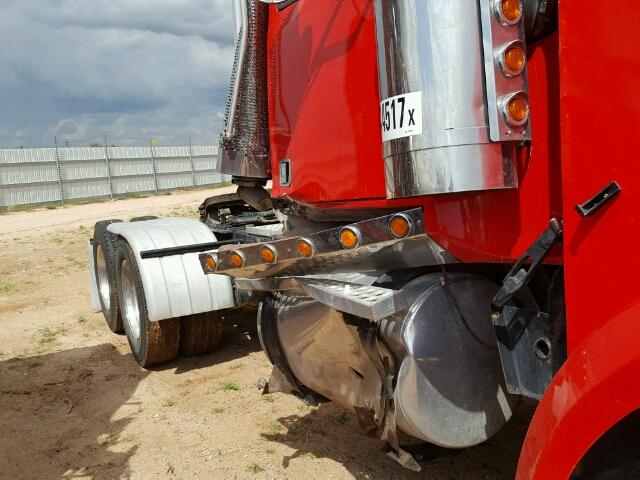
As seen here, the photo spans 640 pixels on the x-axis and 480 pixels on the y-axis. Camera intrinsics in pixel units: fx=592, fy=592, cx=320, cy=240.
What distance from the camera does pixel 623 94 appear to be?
133 cm

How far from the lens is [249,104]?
2.88 m

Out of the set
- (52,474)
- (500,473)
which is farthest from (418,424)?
(52,474)

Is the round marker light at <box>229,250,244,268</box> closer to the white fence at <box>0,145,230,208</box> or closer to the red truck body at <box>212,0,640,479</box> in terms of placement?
the red truck body at <box>212,0,640,479</box>

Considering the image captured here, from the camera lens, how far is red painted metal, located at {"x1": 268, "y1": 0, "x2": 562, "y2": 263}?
1.65 metres

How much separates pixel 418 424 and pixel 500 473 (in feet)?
3.57

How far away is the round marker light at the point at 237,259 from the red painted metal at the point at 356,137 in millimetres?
344

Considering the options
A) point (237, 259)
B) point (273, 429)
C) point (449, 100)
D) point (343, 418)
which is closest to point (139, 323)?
point (273, 429)

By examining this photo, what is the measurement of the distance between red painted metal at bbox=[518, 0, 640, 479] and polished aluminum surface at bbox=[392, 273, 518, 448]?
60cm

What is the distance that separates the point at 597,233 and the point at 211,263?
72.8 inches

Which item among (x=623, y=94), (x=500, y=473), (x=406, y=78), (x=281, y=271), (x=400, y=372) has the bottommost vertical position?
(x=500, y=473)

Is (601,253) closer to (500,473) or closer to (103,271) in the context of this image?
(500,473)

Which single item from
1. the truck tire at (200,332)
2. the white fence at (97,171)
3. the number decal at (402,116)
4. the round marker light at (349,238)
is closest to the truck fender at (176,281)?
the truck tire at (200,332)

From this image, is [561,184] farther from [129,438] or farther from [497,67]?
[129,438]

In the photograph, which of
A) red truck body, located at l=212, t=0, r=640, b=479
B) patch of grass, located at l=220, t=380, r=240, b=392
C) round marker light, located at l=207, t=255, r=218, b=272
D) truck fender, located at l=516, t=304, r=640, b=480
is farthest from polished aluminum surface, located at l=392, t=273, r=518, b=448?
patch of grass, located at l=220, t=380, r=240, b=392
